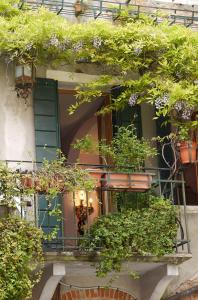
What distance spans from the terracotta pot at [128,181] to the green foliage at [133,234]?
32cm

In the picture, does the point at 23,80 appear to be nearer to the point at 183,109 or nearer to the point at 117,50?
the point at 117,50

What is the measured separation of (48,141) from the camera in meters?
14.5

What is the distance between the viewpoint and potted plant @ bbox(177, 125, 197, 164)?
14.6 metres

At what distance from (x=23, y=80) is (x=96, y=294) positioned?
11.0 feet

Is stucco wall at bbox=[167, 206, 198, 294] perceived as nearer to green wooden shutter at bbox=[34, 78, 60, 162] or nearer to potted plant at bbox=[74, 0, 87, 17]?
green wooden shutter at bbox=[34, 78, 60, 162]

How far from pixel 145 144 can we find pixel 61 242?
77.8 inches

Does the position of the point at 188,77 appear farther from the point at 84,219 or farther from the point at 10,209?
the point at 10,209

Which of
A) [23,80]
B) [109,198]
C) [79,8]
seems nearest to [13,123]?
[23,80]

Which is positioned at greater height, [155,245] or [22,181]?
[22,181]

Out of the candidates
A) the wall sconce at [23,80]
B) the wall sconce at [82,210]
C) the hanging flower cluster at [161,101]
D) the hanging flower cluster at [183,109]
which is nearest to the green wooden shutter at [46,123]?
the wall sconce at [23,80]

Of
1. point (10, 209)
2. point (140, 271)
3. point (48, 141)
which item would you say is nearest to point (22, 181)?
point (10, 209)

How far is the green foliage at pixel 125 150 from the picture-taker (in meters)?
14.4

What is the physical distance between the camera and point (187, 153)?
14.6 metres

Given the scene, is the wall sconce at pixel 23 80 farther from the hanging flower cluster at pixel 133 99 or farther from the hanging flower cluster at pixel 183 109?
the hanging flower cluster at pixel 183 109
